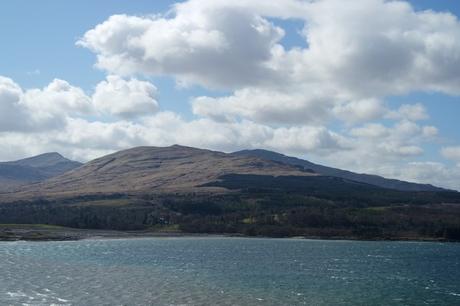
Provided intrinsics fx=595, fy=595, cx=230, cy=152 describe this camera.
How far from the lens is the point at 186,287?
80562mm

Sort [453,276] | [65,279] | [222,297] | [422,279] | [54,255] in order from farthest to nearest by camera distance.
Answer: [54,255] → [453,276] → [422,279] → [65,279] → [222,297]

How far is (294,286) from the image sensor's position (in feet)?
278

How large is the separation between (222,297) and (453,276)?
54.7 meters

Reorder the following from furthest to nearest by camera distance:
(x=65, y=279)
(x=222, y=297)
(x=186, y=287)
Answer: (x=65, y=279) < (x=186, y=287) < (x=222, y=297)

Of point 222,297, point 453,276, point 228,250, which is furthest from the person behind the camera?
point 228,250

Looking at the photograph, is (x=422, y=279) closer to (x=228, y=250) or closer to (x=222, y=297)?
(x=222, y=297)

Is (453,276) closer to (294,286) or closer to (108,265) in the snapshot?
(294,286)

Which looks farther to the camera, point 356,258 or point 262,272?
point 356,258

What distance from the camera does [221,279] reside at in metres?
92.4

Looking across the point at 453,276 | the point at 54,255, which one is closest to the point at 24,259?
the point at 54,255

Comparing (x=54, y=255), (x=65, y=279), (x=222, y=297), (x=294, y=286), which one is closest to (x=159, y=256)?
(x=54, y=255)

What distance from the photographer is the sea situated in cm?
7088

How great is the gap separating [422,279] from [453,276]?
10979 millimetres

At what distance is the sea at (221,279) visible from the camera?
2790 inches
